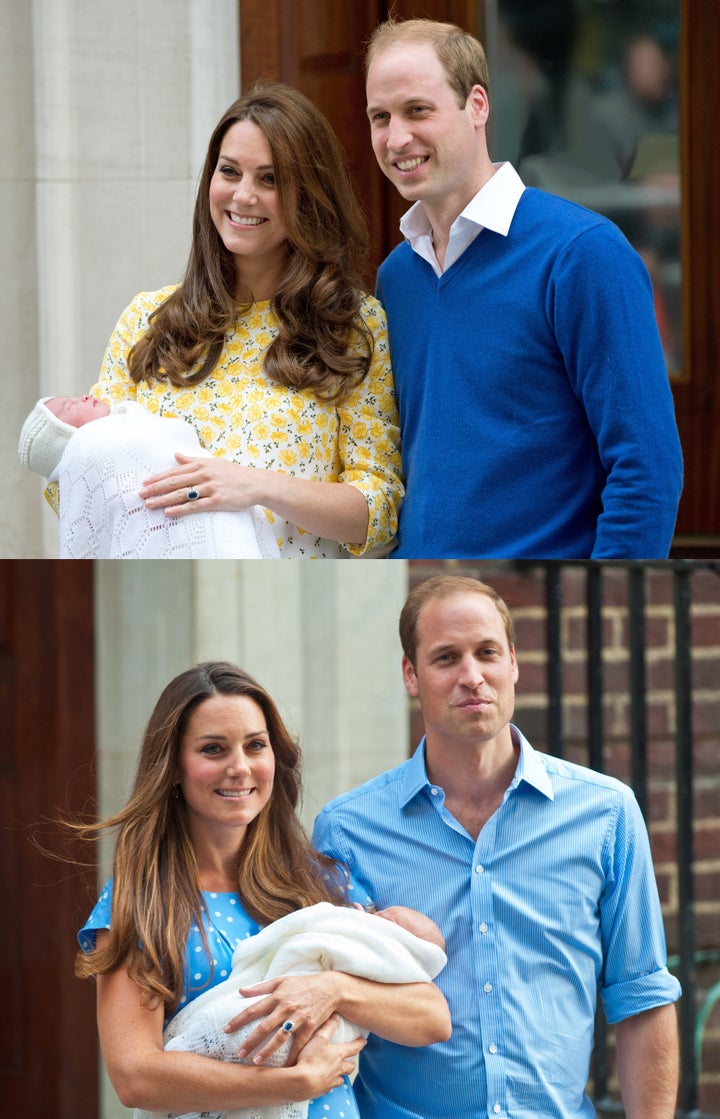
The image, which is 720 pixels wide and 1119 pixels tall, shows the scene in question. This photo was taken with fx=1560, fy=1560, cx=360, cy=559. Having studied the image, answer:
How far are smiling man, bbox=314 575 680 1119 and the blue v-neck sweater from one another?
221 mm

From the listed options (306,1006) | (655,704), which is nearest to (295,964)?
(306,1006)

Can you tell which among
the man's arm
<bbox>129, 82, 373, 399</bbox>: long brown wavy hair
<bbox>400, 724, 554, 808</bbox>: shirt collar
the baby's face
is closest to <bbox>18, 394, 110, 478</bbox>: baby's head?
the baby's face

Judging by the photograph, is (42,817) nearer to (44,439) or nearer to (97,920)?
(97,920)

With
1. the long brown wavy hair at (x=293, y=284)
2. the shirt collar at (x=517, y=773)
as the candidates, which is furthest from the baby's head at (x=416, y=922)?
the long brown wavy hair at (x=293, y=284)

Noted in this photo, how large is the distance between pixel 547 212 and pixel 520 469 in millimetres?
368

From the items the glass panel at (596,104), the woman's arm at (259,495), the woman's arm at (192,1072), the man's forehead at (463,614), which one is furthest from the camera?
the glass panel at (596,104)

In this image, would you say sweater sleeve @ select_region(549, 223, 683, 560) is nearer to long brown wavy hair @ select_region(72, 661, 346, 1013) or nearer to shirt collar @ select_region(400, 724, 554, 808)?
shirt collar @ select_region(400, 724, 554, 808)

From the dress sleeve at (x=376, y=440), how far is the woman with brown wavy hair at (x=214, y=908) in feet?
1.32

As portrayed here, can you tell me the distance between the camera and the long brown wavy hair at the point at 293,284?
2.29 m

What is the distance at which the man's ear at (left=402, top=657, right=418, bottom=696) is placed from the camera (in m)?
2.04

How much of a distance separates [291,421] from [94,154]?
43.4 inches

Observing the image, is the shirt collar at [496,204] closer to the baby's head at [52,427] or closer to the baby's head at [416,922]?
Answer: the baby's head at [52,427]

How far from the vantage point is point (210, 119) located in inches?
121

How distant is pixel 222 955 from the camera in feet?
6.42
